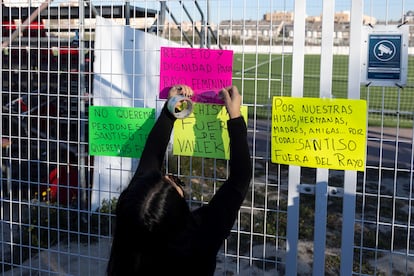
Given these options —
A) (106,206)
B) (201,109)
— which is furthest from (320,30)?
(106,206)

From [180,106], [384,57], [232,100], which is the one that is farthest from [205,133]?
[384,57]

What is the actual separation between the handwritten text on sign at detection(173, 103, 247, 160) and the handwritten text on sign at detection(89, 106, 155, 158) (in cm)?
28

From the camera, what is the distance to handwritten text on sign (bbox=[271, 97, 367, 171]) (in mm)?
2549

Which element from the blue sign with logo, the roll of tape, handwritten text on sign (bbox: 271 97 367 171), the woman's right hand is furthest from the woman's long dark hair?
the blue sign with logo

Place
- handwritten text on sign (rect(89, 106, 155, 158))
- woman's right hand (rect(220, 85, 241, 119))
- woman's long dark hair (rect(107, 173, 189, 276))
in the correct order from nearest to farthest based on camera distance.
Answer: woman's long dark hair (rect(107, 173, 189, 276)), woman's right hand (rect(220, 85, 241, 119)), handwritten text on sign (rect(89, 106, 155, 158))

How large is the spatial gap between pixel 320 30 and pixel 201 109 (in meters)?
0.74

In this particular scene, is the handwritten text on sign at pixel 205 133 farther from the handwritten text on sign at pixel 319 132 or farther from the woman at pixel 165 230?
the woman at pixel 165 230

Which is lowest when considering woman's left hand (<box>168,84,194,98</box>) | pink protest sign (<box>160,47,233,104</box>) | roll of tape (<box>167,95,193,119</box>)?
roll of tape (<box>167,95,193,119</box>)

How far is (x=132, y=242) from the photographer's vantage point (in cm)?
185

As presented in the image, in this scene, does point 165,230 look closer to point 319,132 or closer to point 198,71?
point 319,132

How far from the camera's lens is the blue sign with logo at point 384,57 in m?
2.47

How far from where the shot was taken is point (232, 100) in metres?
2.47

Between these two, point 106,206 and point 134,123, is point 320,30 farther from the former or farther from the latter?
point 106,206

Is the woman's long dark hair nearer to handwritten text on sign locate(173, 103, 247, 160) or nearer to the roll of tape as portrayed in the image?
the roll of tape
